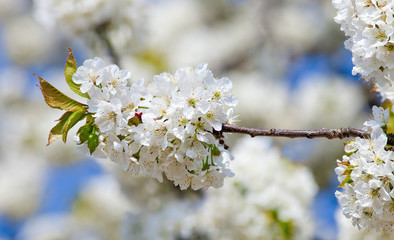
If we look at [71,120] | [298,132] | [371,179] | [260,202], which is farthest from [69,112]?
A: [260,202]

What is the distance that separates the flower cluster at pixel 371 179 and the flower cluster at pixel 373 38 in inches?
5.9

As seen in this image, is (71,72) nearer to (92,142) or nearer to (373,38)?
(92,142)

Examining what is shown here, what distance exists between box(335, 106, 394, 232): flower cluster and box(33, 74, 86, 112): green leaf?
987mm

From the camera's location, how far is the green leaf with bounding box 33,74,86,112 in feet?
6.09

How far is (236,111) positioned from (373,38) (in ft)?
14.8

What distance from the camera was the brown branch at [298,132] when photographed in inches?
71.0

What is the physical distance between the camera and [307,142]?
666cm

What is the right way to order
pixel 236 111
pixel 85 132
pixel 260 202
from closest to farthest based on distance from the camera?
pixel 85 132, pixel 260 202, pixel 236 111

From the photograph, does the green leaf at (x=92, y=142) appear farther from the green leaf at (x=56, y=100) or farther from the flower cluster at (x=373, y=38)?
the flower cluster at (x=373, y=38)

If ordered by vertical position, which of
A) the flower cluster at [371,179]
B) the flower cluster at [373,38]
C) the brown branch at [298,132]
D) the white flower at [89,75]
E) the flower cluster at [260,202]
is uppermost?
the flower cluster at [260,202]

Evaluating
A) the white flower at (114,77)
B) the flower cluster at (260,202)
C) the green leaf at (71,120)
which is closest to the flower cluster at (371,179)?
the white flower at (114,77)

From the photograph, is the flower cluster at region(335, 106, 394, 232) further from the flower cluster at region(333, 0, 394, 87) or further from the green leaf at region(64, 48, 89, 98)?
the green leaf at region(64, 48, 89, 98)

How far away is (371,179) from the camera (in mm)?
1806

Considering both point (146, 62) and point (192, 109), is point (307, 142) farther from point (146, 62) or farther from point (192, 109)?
point (192, 109)
